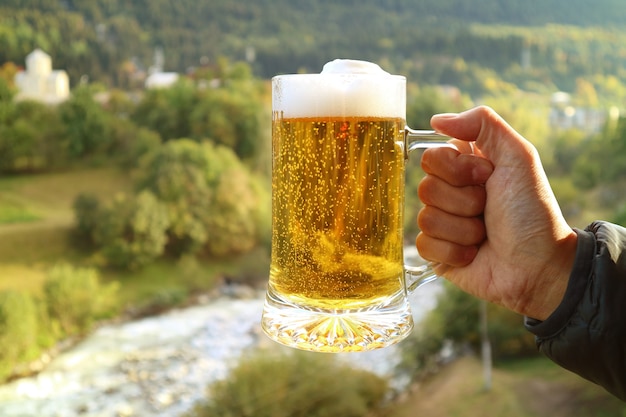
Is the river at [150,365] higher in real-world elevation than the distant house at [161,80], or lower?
lower

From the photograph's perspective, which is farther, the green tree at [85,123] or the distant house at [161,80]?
the distant house at [161,80]

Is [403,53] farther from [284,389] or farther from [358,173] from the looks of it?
[358,173]

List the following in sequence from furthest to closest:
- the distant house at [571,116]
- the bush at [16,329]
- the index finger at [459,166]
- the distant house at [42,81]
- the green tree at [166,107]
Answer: the distant house at [571,116] < the green tree at [166,107] < the distant house at [42,81] < the bush at [16,329] < the index finger at [459,166]

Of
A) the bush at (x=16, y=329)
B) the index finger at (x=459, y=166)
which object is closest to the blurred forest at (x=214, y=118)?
the bush at (x=16, y=329)

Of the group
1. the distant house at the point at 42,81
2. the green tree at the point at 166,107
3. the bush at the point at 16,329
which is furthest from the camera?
the green tree at the point at 166,107

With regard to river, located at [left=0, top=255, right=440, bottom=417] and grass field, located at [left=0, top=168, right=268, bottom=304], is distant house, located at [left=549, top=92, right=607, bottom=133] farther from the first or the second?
grass field, located at [left=0, top=168, right=268, bottom=304]

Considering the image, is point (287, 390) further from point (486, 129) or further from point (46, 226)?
point (486, 129)

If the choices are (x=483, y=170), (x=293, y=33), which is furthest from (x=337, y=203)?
(x=293, y=33)

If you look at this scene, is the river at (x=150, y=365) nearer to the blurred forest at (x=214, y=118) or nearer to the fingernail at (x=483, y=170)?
the blurred forest at (x=214, y=118)
